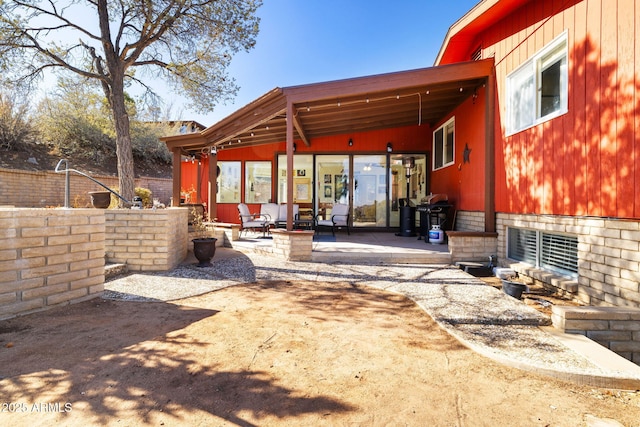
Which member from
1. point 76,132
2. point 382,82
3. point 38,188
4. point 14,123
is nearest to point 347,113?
point 382,82

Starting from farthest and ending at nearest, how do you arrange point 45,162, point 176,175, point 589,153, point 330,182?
point 45,162
point 330,182
point 176,175
point 589,153

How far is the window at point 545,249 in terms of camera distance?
365cm

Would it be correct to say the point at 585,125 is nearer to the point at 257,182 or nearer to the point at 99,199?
the point at 99,199

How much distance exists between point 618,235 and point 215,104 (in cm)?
791

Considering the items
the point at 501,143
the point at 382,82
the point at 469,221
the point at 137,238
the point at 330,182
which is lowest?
the point at 137,238

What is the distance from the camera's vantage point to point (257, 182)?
9.61m

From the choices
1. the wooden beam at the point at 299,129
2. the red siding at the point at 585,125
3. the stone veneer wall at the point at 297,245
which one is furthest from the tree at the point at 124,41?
the red siding at the point at 585,125

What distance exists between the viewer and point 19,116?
12898 millimetres

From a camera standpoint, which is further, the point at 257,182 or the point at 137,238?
the point at 257,182

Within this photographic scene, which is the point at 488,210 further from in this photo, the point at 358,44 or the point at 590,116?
the point at 358,44

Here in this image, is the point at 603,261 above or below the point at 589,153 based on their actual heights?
below

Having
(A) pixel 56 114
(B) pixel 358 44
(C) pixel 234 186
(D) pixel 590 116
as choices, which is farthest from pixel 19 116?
(D) pixel 590 116

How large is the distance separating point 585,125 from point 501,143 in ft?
5.69

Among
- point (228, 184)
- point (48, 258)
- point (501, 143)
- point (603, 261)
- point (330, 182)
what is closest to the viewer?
point (48, 258)
